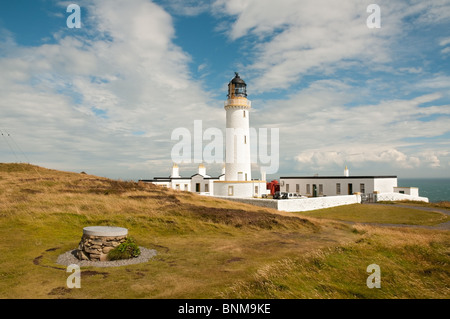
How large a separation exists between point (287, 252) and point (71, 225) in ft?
43.0

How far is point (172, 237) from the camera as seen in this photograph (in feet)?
57.1

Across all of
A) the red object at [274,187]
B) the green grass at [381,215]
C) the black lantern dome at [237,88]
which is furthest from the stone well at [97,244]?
the red object at [274,187]

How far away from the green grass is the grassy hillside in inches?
302

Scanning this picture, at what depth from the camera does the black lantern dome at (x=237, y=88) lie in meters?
43.3

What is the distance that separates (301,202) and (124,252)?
25567 millimetres

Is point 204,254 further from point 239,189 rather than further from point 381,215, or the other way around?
point 239,189

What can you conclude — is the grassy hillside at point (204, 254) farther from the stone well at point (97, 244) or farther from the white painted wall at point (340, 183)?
the white painted wall at point (340, 183)

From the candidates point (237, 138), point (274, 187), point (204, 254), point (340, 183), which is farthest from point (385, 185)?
point (204, 254)

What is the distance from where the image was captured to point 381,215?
98.4 feet

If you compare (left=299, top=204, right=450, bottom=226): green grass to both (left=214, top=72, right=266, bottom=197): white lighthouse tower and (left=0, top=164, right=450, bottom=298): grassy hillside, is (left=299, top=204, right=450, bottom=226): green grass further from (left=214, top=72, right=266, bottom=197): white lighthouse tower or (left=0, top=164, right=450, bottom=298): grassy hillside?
(left=214, top=72, right=266, bottom=197): white lighthouse tower
